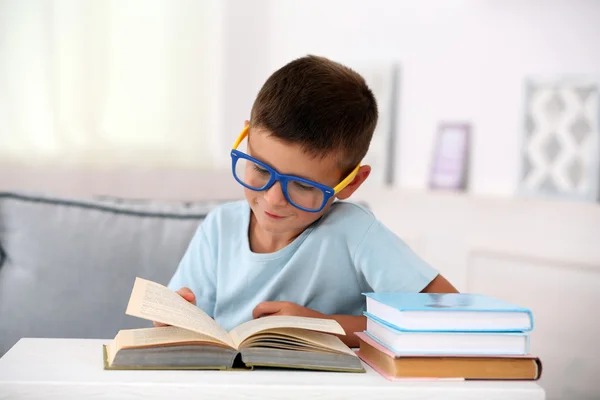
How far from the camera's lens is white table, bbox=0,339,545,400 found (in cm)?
89

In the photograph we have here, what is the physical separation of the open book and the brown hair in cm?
33

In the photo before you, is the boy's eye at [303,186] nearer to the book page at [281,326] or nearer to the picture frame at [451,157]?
the book page at [281,326]

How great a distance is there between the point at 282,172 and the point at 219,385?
0.41 metres

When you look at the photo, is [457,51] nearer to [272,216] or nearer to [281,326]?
[272,216]

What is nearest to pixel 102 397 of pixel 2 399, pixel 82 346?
pixel 2 399

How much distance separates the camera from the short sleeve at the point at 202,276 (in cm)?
148

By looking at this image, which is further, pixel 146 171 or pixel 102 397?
pixel 146 171

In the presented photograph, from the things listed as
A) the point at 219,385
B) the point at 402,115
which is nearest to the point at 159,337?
the point at 219,385

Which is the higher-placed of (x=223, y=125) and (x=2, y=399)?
(x=223, y=125)

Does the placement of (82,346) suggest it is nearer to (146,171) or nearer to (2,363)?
(2,363)

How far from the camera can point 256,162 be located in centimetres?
117

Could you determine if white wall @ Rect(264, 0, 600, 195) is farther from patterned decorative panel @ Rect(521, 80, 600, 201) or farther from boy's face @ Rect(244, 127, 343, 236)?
boy's face @ Rect(244, 127, 343, 236)

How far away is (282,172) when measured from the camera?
3.96ft

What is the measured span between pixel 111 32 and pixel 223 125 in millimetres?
497
